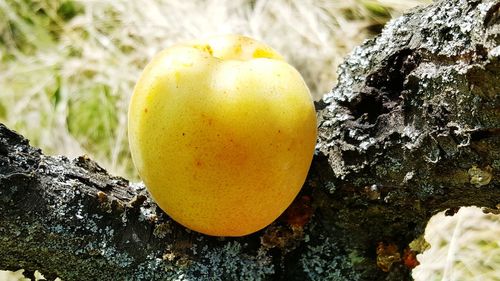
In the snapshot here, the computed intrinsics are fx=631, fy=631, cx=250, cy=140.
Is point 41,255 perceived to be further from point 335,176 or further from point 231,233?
point 335,176

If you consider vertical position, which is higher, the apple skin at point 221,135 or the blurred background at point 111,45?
the blurred background at point 111,45

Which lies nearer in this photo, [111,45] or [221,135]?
[221,135]

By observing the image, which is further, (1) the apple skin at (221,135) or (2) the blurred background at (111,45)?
(2) the blurred background at (111,45)

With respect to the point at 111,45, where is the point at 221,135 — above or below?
below

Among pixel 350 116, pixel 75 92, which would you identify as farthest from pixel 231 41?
pixel 75 92
